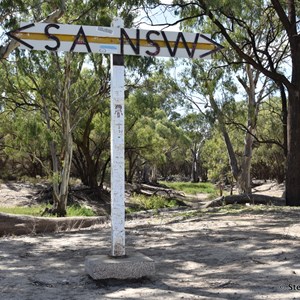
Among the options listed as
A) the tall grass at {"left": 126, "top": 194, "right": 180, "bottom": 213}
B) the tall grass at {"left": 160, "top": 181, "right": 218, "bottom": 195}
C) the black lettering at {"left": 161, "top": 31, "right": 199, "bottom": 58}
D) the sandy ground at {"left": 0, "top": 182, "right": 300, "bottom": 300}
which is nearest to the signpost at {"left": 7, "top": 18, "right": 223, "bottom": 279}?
the black lettering at {"left": 161, "top": 31, "right": 199, "bottom": 58}

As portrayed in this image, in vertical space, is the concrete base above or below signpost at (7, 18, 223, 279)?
below

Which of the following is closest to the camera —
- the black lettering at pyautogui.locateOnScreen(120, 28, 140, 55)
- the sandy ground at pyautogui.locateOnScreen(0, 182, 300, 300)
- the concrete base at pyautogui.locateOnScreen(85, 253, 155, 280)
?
the sandy ground at pyautogui.locateOnScreen(0, 182, 300, 300)

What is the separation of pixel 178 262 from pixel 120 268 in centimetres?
108

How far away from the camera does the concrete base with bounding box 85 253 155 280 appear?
15.2 feet

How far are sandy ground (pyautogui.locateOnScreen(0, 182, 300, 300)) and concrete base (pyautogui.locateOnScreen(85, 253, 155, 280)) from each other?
79mm

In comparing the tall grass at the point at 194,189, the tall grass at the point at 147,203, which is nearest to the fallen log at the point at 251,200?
the tall grass at the point at 147,203

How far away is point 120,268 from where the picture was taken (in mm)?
4691

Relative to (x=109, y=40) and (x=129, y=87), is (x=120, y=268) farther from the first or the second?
(x=129, y=87)

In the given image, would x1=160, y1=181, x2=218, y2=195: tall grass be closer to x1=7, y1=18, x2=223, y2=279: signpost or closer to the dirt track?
the dirt track

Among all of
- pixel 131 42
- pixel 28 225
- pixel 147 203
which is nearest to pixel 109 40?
pixel 131 42

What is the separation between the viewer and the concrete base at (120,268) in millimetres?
4645

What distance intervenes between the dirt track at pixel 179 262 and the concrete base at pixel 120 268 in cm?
8

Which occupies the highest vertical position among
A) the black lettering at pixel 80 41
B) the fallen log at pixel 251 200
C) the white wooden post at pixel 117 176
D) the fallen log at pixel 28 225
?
the black lettering at pixel 80 41

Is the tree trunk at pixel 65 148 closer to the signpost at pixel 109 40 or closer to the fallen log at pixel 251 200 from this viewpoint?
the fallen log at pixel 251 200
